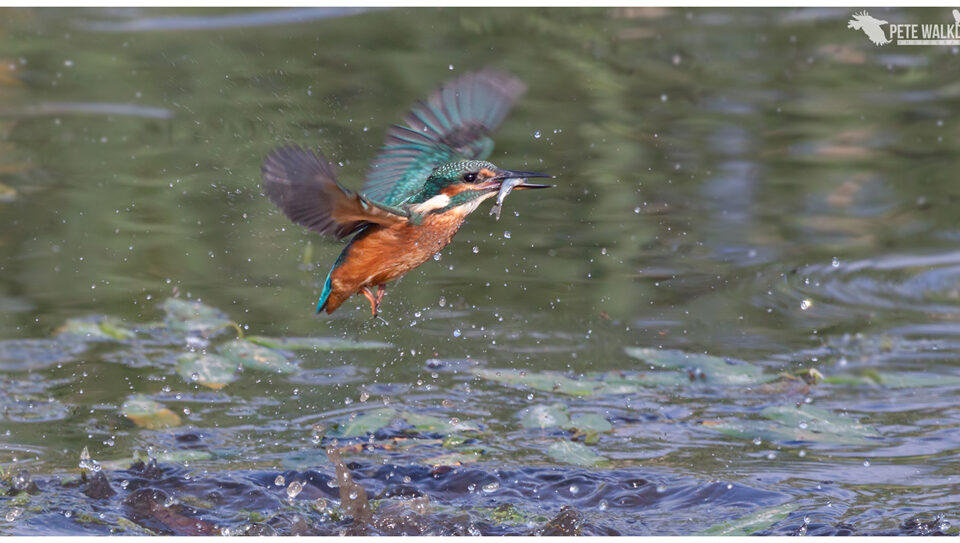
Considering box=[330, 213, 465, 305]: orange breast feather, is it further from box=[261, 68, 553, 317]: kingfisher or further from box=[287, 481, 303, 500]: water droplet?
box=[287, 481, 303, 500]: water droplet

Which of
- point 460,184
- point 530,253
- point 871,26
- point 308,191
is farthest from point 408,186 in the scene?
point 871,26

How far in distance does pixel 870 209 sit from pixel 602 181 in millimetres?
1374

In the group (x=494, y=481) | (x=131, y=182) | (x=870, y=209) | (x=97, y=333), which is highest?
(x=131, y=182)

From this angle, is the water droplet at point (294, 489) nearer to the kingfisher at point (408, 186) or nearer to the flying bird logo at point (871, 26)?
the kingfisher at point (408, 186)

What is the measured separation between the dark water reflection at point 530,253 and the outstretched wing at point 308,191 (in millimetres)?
1021

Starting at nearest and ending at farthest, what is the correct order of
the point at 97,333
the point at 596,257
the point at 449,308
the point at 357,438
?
1. the point at 357,438
2. the point at 97,333
3. the point at 449,308
4. the point at 596,257

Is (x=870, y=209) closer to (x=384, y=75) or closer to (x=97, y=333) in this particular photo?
(x=384, y=75)

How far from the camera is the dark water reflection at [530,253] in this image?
149 inches

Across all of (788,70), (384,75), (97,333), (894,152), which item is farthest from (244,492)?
(788,70)

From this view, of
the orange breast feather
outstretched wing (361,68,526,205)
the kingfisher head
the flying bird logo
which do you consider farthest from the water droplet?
the flying bird logo

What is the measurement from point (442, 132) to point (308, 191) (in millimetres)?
790

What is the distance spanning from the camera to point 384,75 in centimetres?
698

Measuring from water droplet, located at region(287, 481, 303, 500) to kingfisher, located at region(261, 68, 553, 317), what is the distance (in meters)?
0.57

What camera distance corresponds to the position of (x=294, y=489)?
3615mm
